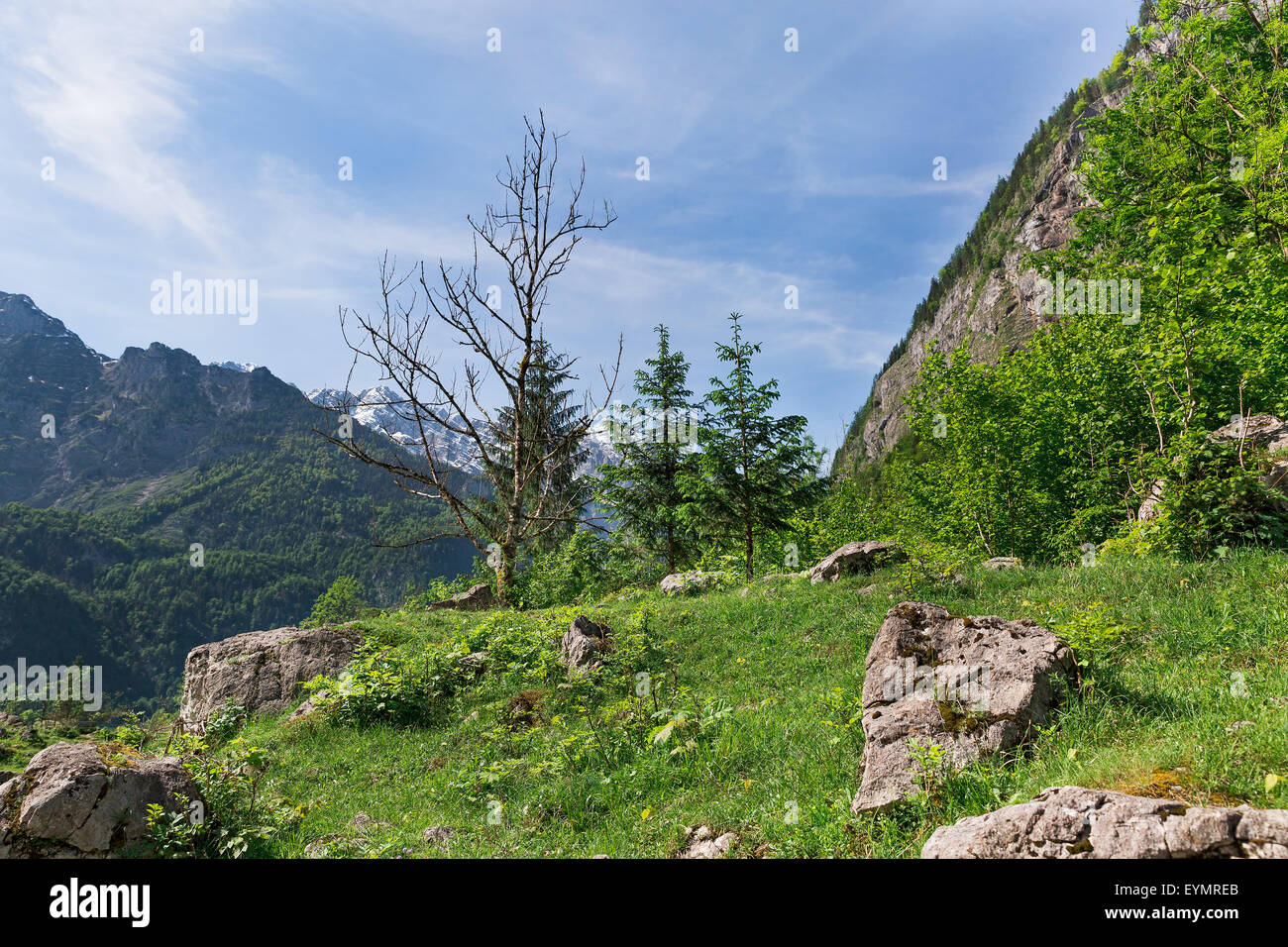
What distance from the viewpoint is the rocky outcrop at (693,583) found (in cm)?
1630

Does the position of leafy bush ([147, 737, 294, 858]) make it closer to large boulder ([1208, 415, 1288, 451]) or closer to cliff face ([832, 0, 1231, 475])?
large boulder ([1208, 415, 1288, 451])

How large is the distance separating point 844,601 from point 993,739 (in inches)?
263

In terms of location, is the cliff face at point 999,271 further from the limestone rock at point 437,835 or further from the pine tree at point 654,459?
the limestone rock at point 437,835

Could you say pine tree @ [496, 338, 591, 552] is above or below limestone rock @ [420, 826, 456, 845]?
above

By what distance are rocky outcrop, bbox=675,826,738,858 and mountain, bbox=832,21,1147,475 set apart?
117m

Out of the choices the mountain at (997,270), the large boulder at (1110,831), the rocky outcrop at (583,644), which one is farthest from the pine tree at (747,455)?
the mountain at (997,270)

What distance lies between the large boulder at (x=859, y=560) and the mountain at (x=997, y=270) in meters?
107

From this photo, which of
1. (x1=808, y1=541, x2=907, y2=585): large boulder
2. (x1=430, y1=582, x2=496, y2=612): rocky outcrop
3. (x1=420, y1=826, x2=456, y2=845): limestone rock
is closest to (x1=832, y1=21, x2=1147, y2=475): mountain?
(x1=430, y1=582, x2=496, y2=612): rocky outcrop

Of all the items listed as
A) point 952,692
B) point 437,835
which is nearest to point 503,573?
point 437,835

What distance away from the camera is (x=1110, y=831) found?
9.75 feet

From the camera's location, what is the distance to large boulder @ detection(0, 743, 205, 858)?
5309 mm
